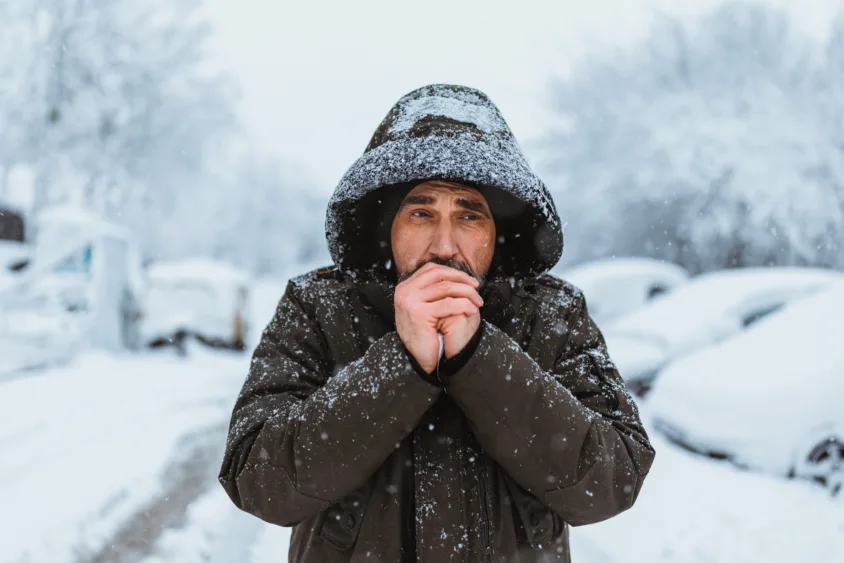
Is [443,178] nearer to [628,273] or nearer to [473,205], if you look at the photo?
[473,205]

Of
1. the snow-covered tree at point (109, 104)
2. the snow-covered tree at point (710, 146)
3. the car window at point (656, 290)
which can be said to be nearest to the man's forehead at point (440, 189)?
the car window at point (656, 290)

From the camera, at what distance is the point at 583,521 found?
1231 millimetres

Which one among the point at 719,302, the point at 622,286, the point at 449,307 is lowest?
the point at 449,307

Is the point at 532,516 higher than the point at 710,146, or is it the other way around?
the point at 710,146

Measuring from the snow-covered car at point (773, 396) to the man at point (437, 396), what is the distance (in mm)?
3114

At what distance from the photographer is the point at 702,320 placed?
6.35 m

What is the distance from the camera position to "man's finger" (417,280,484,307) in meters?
1.11

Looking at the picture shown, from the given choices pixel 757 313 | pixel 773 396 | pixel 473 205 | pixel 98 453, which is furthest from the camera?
pixel 757 313

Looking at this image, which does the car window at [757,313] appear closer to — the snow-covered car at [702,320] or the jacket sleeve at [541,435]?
the snow-covered car at [702,320]

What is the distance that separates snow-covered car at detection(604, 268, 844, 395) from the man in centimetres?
489

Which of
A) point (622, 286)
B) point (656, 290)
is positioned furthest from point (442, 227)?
point (656, 290)

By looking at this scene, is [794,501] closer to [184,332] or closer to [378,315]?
[378,315]

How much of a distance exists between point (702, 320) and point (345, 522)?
5.90m

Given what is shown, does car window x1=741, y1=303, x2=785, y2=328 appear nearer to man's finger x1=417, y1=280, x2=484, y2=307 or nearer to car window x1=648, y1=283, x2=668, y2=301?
car window x1=648, y1=283, x2=668, y2=301
